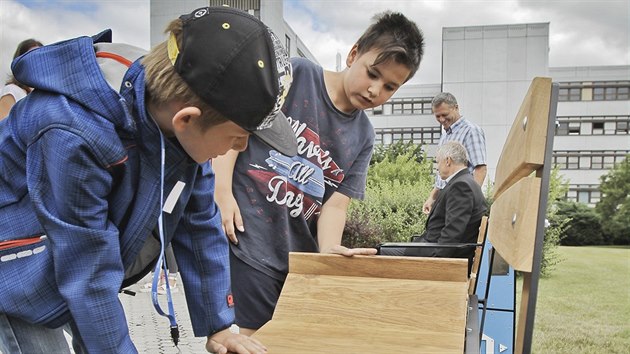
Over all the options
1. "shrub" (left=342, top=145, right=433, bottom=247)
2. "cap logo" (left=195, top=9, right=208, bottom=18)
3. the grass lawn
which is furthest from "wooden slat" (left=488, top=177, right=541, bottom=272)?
"shrub" (left=342, top=145, right=433, bottom=247)

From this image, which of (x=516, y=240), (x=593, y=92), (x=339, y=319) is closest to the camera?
(x=516, y=240)

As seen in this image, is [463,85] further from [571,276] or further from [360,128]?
[360,128]

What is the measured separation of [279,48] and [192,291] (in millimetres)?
611

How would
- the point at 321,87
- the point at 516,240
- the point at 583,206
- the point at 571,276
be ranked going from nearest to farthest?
the point at 516,240 → the point at 321,87 → the point at 571,276 → the point at 583,206

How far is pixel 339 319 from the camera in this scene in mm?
1302

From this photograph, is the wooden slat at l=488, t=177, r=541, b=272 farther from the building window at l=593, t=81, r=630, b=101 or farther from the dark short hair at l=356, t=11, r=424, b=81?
the building window at l=593, t=81, r=630, b=101

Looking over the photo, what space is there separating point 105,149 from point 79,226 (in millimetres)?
138

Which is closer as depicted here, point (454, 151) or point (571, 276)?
point (454, 151)

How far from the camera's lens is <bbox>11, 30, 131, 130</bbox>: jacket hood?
1037 millimetres

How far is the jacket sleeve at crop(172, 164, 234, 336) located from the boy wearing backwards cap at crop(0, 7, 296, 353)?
144mm

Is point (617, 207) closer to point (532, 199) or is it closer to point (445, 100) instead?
point (445, 100)

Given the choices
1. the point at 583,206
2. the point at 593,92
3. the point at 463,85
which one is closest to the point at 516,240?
the point at 583,206

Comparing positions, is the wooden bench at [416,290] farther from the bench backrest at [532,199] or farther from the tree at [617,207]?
the tree at [617,207]

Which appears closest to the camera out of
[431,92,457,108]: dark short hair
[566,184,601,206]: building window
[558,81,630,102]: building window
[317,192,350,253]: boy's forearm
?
[317,192,350,253]: boy's forearm
